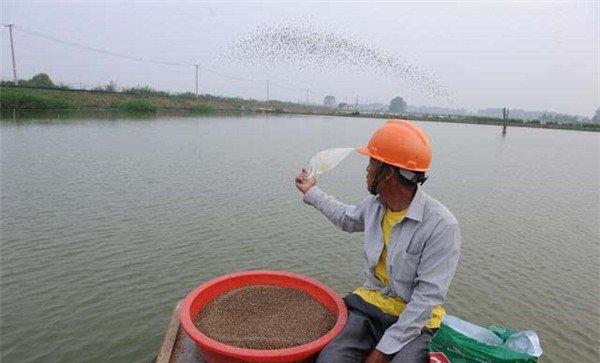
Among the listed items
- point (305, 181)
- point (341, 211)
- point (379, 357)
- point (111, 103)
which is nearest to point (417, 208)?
point (341, 211)

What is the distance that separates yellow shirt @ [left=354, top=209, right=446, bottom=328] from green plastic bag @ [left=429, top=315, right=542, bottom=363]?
0.12 metres

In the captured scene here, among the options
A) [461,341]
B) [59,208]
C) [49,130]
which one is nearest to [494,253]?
[461,341]

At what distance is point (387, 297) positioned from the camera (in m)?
2.74

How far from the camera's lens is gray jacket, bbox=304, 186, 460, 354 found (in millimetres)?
2436

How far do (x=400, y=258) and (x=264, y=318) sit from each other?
1.11 metres

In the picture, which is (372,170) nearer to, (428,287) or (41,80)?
(428,287)

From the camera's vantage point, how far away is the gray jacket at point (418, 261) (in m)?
2.44

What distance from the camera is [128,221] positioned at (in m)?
7.77

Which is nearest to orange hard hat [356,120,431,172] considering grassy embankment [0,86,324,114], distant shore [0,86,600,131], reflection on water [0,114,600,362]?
reflection on water [0,114,600,362]

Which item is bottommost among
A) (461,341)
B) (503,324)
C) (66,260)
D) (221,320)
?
(503,324)

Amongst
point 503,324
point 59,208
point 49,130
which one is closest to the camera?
point 503,324

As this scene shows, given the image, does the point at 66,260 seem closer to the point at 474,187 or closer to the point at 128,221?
the point at 128,221

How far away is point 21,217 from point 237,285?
6.07 metres

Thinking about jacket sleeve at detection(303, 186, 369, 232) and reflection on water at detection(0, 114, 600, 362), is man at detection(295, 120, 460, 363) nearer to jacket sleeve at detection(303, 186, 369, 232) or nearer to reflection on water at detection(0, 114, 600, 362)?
jacket sleeve at detection(303, 186, 369, 232)
